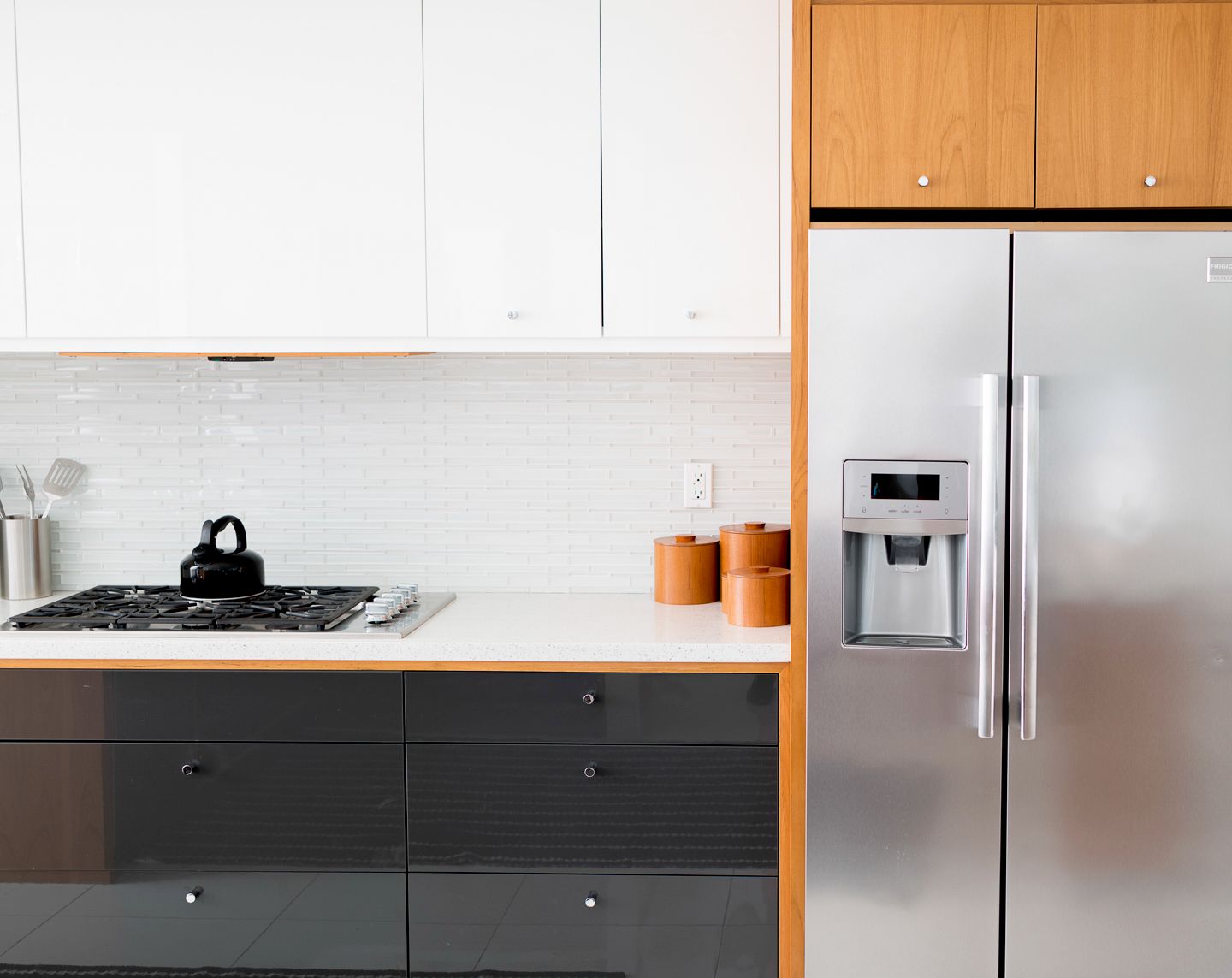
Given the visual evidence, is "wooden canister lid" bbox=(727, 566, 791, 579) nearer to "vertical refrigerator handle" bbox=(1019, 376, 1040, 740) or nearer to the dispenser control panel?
the dispenser control panel

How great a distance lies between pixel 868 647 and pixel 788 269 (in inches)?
32.2

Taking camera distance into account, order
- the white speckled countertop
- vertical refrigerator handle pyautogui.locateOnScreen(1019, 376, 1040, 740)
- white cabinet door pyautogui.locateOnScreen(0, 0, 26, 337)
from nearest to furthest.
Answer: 1. vertical refrigerator handle pyautogui.locateOnScreen(1019, 376, 1040, 740)
2. the white speckled countertop
3. white cabinet door pyautogui.locateOnScreen(0, 0, 26, 337)

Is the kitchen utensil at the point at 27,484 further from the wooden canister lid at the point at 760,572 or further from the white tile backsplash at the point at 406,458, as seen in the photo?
the wooden canister lid at the point at 760,572

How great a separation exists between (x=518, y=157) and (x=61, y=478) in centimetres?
143

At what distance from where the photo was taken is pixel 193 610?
7.40 ft

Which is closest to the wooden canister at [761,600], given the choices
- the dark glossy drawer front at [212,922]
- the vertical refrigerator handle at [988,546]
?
the vertical refrigerator handle at [988,546]

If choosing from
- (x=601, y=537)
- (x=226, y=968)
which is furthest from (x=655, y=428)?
(x=226, y=968)

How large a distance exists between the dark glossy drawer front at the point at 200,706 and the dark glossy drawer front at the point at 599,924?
356 mm

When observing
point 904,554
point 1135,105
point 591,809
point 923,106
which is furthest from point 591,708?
point 1135,105

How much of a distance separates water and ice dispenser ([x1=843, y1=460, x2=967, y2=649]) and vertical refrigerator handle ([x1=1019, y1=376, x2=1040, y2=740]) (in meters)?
0.10

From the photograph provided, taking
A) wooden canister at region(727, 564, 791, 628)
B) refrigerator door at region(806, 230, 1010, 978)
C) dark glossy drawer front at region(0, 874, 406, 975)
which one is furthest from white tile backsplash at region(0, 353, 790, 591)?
dark glossy drawer front at region(0, 874, 406, 975)

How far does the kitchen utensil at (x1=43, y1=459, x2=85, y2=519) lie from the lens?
260 centimetres

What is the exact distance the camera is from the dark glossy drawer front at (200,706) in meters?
2.06

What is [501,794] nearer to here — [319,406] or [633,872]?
[633,872]
